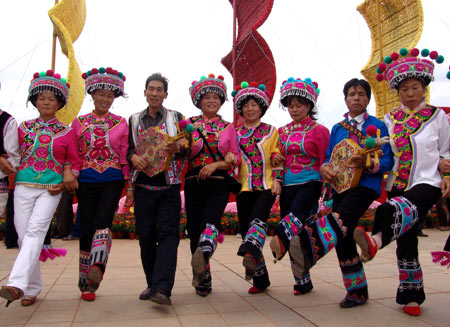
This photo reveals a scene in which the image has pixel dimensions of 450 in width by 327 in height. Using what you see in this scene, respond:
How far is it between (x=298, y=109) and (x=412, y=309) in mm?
1889

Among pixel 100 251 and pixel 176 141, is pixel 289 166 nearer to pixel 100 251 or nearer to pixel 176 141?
pixel 176 141

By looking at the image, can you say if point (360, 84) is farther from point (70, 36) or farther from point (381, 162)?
point (70, 36)

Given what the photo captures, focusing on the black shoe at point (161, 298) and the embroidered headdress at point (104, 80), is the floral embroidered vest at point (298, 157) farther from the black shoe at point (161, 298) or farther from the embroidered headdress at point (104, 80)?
the embroidered headdress at point (104, 80)

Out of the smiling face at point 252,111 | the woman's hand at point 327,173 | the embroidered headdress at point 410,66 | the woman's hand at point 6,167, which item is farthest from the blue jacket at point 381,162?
the woman's hand at point 6,167

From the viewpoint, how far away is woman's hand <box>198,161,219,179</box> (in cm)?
350

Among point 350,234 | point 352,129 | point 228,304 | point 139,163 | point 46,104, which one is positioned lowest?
point 228,304

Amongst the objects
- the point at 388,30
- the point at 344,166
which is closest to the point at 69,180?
the point at 344,166

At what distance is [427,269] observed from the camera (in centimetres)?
494

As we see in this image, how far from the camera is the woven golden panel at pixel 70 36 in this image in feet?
52.1

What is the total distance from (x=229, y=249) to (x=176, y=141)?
13.3 feet

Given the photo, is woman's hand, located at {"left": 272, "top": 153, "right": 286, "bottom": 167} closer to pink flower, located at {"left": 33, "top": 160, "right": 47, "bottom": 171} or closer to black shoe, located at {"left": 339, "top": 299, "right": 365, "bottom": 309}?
black shoe, located at {"left": 339, "top": 299, "right": 365, "bottom": 309}

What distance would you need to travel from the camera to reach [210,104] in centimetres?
386

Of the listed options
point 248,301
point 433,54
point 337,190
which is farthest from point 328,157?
point 248,301

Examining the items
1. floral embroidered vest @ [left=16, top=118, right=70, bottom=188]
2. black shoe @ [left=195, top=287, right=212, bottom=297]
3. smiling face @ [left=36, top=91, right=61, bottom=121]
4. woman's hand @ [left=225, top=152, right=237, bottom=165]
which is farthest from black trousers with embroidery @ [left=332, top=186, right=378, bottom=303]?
smiling face @ [left=36, top=91, right=61, bottom=121]
